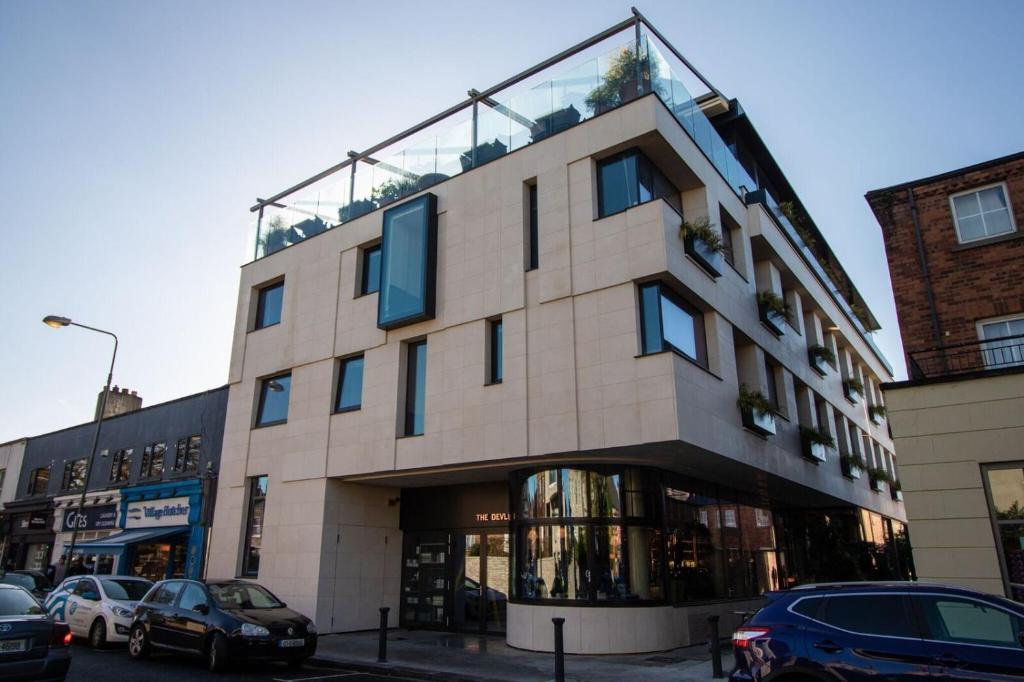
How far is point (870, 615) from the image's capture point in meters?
6.85

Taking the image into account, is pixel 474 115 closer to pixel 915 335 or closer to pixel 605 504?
pixel 605 504

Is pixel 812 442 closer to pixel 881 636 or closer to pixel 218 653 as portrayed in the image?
pixel 881 636

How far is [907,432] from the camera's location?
12109 millimetres

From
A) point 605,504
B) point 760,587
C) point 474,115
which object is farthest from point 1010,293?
point 474,115

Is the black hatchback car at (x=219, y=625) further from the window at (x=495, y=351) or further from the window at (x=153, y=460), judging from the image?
the window at (x=153, y=460)

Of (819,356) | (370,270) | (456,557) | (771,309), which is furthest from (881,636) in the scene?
(819,356)

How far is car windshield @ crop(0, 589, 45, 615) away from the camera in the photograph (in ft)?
28.3

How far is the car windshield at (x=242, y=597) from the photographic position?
1264 centimetres

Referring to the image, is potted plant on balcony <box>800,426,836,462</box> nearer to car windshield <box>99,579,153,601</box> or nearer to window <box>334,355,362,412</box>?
window <box>334,355,362,412</box>

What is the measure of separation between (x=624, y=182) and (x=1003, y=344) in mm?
8008

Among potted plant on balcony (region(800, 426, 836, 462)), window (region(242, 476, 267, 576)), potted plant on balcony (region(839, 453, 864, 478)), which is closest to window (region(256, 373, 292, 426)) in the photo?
window (region(242, 476, 267, 576))

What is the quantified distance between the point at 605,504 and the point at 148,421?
20.2 metres

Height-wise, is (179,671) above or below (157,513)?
below

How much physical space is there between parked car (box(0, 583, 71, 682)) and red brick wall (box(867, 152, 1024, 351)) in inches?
606
